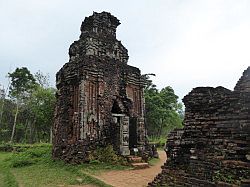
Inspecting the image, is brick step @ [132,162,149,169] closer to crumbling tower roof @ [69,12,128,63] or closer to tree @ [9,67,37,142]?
crumbling tower roof @ [69,12,128,63]

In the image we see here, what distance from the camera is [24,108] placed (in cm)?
3694

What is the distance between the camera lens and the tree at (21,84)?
1451 inches

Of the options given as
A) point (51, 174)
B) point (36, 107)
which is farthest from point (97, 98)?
point (36, 107)

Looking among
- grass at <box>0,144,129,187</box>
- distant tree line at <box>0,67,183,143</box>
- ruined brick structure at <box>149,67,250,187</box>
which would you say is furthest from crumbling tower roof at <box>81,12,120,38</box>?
distant tree line at <box>0,67,183,143</box>

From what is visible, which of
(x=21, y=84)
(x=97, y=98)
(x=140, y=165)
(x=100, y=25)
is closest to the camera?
(x=140, y=165)

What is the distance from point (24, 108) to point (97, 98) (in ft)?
88.7

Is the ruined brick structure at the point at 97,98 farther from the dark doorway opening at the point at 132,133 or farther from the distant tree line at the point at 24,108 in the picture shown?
the distant tree line at the point at 24,108

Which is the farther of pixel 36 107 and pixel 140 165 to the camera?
pixel 36 107

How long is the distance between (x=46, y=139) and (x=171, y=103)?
18.8 metres

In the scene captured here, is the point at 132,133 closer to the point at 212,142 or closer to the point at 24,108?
Answer: the point at 212,142

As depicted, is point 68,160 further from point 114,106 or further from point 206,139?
point 206,139

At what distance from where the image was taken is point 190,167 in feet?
20.0

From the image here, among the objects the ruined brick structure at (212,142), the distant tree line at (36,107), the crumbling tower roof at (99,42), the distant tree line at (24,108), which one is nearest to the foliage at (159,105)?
the distant tree line at (36,107)

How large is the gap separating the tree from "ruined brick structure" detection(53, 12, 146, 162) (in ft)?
78.6
